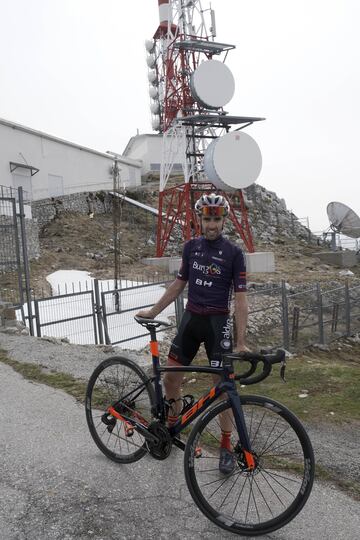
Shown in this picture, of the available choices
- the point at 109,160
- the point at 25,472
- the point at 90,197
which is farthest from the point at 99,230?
the point at 25,472

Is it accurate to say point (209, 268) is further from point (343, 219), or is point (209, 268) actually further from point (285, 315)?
point (343, 219)

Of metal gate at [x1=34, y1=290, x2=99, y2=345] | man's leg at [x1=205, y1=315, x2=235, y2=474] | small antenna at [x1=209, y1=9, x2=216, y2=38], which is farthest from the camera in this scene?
small antenna at [x1=209, y1=9, x2=216, y2=38]

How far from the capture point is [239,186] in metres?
19.7

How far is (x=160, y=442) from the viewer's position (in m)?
3.24

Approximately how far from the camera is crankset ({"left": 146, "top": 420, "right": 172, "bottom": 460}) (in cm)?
323

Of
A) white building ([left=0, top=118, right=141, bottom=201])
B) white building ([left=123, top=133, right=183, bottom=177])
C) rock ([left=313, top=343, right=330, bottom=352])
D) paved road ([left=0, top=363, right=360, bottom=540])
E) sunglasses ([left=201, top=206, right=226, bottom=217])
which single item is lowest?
rock ([left=313, top=343, right=330, bottom=352])

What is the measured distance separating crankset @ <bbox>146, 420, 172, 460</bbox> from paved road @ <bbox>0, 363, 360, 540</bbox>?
220mm

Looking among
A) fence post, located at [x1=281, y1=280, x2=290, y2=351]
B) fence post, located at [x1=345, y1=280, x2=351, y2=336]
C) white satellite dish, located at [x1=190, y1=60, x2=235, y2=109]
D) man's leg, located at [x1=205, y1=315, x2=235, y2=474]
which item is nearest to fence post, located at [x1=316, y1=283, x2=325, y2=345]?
fence post, located at [x1=281, y1=280, x2=290, y2=351]

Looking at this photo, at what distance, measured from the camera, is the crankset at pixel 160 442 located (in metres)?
3.23

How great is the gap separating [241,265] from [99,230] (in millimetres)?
25929

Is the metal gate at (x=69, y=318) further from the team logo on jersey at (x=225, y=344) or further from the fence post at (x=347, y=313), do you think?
the fence post at (x=347, y=313)

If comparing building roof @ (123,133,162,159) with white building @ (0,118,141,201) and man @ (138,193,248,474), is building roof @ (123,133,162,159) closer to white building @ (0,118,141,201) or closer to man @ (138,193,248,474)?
white building @ (0,118,141,201)

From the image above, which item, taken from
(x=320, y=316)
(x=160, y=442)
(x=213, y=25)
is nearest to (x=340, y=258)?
(x=213, y=25)

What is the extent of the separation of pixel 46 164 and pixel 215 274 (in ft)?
108
